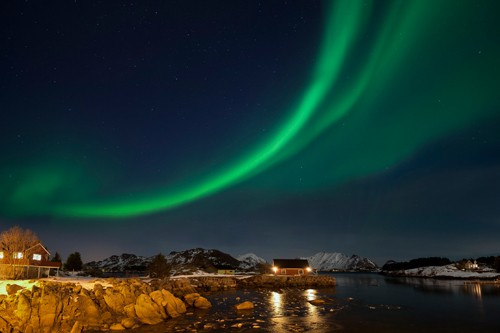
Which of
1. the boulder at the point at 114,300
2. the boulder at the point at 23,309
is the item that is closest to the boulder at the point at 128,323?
the boulder at the point at 114,300

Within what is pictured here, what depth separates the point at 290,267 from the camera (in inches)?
4990

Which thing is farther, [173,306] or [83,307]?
[173,306]

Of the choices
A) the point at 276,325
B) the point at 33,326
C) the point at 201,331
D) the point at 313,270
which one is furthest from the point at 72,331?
the point at 313,270

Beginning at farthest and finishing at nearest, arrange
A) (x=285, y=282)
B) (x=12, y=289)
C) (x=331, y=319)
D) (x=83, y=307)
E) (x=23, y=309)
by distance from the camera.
→ (x=285, y=282) → (x=331, y=319) → (x=83, y=307) → (x=12, y=289) → (x=23, y=309)

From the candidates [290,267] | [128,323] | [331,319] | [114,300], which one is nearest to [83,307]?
[114,300]

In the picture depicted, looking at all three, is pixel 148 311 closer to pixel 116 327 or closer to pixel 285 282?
pixel 116 327

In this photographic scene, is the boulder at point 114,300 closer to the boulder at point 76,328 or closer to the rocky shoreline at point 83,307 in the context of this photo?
the rocky shoreline at point 83,307

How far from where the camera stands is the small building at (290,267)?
125250 millimetres

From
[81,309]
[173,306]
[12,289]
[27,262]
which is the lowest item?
[173,306]

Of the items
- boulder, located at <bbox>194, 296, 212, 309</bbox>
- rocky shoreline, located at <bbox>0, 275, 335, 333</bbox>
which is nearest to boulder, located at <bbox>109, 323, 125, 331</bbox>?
rocky shoreline, located at <bbox>0, 275, 335, 333</bbox>

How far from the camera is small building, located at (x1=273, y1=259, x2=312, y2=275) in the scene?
4931 inches

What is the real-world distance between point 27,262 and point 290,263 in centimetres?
8489

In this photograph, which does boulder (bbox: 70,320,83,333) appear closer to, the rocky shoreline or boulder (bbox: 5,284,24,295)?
the rocky shoreline

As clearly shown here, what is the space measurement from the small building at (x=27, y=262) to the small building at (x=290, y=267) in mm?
72975
